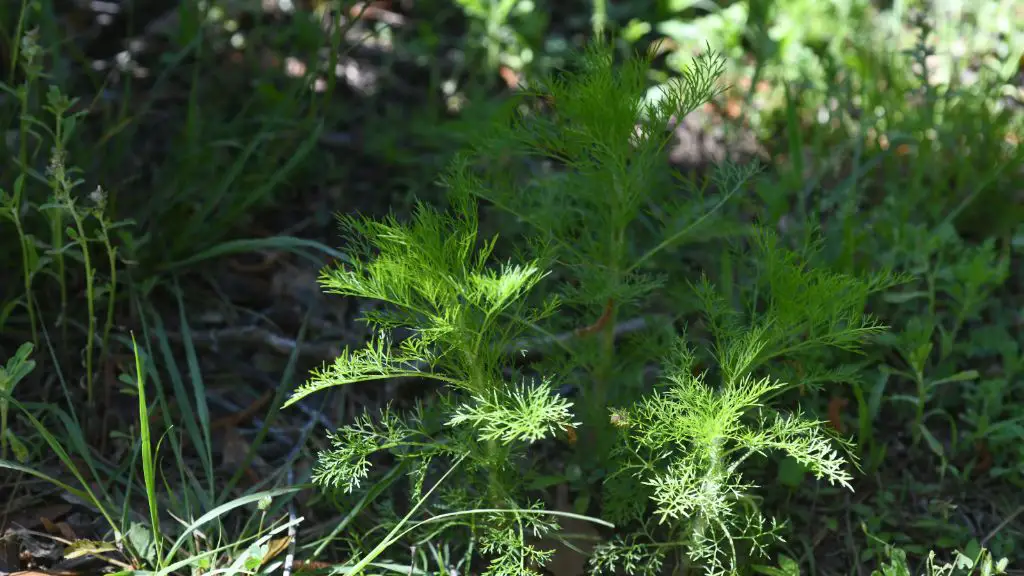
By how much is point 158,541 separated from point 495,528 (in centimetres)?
59

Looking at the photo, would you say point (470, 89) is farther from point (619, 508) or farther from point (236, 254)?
point (619, 508)

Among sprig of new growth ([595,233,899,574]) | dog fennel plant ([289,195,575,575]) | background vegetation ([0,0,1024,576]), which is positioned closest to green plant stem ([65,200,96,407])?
background vegetation ([0,0,1024,576])

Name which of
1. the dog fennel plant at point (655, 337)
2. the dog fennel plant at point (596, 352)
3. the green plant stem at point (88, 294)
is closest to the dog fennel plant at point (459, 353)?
the dog fennel plant at point (596, 352)

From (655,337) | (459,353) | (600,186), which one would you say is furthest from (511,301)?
(655,337)

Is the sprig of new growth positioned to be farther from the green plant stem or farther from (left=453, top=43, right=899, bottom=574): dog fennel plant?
the green plant stem

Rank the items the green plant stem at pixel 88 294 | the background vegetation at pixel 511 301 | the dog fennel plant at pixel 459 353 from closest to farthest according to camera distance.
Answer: the dog fennel plant at pixel 459 353 < the background vegetation at pixel 511 301 < the green plant stem at pixel 88 294

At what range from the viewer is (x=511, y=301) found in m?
1.69

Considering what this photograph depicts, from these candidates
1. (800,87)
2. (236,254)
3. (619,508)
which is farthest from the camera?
(800,87)

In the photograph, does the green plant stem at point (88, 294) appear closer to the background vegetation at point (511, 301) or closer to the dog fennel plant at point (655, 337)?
the background vegetation at point (511, 301)

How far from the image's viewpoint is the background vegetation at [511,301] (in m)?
1.82

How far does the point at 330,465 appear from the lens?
1748mm

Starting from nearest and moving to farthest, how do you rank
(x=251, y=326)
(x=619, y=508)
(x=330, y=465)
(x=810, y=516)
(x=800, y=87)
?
(x=330, y=465), (x=619, y=508), (x=810, y=516), (x=251, y=326), (x=800, y=87)

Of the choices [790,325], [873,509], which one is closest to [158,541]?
[790,325]

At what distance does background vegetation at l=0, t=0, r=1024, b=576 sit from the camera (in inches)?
71.6
